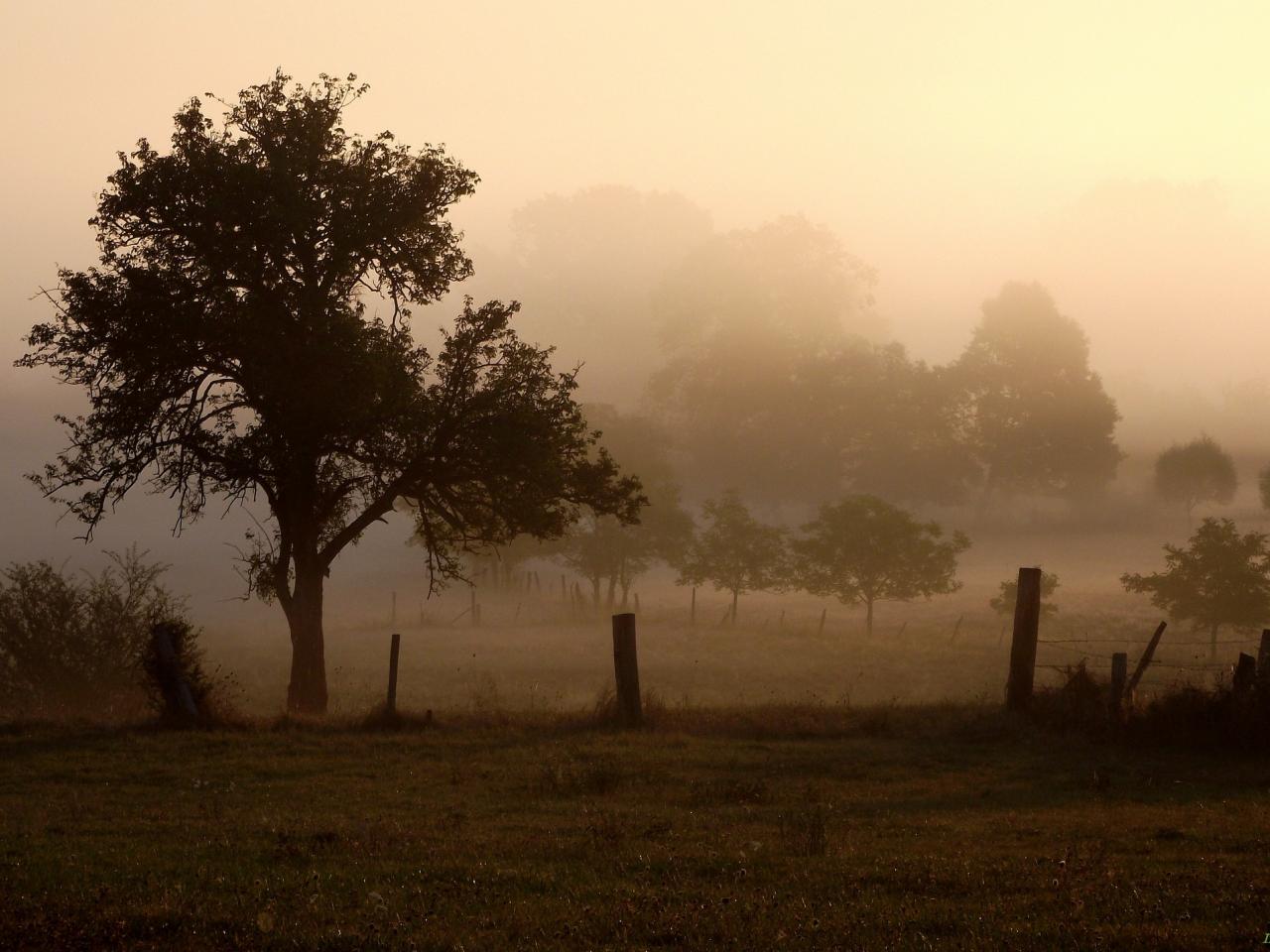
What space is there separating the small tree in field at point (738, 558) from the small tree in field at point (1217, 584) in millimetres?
21594

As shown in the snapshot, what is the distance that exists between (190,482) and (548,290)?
395 feet

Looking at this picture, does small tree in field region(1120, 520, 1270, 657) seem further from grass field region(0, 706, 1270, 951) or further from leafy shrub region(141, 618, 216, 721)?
leafy shrub region(141, 618, 216, 721)

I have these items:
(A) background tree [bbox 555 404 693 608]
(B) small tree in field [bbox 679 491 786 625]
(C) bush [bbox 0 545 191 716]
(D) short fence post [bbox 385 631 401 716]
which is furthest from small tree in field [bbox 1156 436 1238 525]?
(D) short fence post [bbox 385 631 401 716]

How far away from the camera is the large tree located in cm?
2564

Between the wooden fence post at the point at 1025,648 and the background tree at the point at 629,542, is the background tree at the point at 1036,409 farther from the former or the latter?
the wooden fence post at the point at 1025,648

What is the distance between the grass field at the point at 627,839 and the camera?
25.7ft

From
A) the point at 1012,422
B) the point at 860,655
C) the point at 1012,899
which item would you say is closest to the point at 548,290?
the point at 1012,422

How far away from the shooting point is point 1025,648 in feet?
72.1

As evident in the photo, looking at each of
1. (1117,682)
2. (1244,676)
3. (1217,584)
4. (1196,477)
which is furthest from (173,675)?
(1196,477)

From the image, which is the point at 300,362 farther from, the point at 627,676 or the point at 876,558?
the point at 876,558

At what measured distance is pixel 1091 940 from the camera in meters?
7.31

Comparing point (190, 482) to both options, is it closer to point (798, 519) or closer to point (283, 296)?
point (283, 296)

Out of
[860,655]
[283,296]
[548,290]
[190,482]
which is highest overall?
[548,290]

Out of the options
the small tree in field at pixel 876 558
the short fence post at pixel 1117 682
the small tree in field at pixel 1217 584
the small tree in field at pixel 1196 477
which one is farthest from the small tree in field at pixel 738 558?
the small tree in field at pixel 1196 477
